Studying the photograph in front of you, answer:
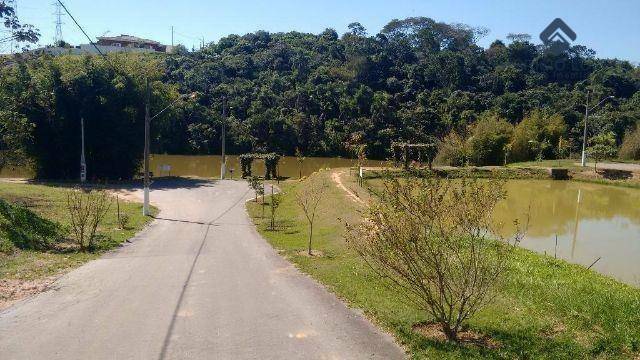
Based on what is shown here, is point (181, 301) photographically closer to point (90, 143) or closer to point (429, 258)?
point (429, 258)

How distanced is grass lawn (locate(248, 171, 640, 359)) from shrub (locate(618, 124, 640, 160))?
40804 mm

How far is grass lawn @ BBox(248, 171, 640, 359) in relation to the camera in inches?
321

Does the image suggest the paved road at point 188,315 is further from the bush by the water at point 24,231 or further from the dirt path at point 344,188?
the dirt path at point 344,188

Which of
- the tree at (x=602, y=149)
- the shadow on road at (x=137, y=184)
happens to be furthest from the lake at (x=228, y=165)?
the tree at (x=602, y=149)

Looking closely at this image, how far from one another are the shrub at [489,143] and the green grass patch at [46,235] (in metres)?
33.2

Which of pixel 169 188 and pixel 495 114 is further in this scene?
pixel 495 114

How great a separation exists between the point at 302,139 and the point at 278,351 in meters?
56.5

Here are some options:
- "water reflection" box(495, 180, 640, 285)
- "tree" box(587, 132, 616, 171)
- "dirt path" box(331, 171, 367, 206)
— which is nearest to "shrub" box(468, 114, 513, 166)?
"tree" box(587, 132, 616, 171)

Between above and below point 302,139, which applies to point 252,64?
above

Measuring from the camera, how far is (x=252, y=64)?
77.2 m

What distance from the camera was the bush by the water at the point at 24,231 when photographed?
1505 cm

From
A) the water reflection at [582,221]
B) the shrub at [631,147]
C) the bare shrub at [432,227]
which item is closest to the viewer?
the bare shrub at [432,227]

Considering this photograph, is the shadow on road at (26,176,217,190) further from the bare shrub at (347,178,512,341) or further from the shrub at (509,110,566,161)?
the shrub at (509,110,566,161)

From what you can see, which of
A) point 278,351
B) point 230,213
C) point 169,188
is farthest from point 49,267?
point 169,188
